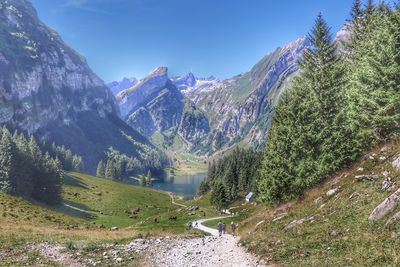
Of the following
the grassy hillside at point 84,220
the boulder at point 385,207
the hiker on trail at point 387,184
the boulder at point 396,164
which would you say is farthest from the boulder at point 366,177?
the grassy hillside at point 84,220

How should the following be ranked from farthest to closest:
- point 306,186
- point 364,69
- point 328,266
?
point 306,186, point 364,69, point 328,266

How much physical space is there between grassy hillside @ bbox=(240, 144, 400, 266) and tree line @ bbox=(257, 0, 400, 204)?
410 cm

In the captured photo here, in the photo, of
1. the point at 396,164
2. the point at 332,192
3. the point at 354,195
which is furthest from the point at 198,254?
the point at 396,164

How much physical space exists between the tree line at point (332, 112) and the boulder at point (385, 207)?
557 inches

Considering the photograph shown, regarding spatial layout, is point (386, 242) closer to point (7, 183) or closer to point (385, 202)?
point (385, 202)

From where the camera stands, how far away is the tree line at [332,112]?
32812 millimetres

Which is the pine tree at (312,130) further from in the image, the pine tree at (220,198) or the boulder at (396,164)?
the pine tree at (220,198)

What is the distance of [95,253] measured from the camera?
971 inches

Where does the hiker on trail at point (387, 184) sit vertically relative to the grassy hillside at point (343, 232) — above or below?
above

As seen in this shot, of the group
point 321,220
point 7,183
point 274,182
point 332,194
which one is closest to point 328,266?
point 321,220

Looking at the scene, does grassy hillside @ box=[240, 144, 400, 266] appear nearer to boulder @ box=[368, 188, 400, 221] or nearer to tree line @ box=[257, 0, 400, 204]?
boulder @ box=[368, 188, 400, 221]

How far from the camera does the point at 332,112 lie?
134 ft

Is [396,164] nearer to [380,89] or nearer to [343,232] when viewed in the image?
[343,232]

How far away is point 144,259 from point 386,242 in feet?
46.8
